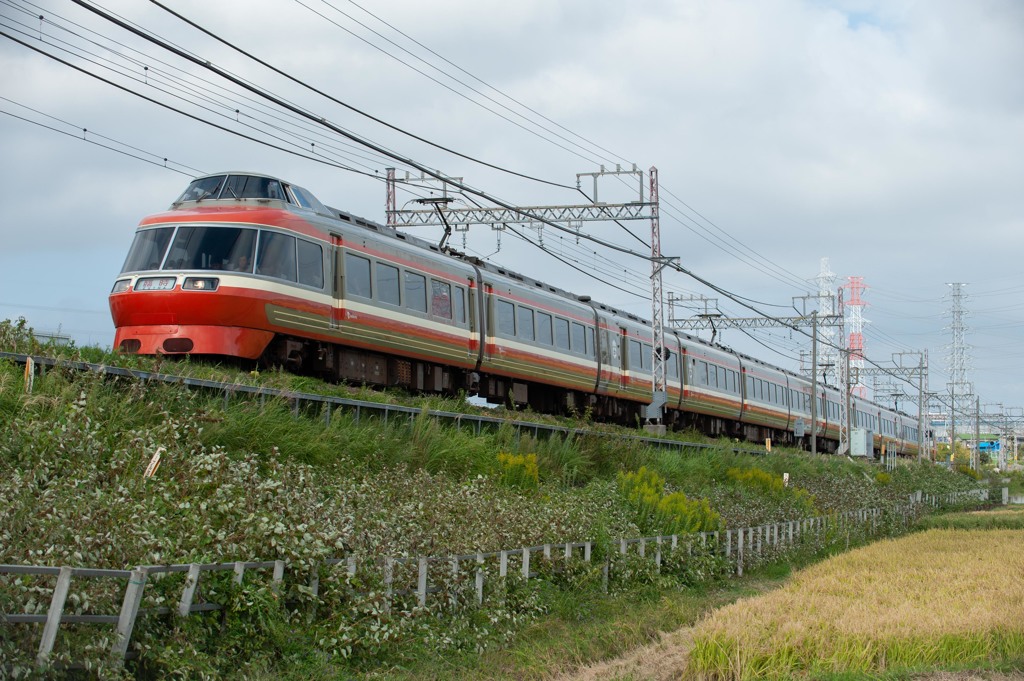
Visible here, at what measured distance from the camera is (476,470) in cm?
1678

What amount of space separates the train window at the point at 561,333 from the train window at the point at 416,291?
6.57 m

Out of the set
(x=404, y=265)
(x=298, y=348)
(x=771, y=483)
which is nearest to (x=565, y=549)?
(x=298, y=348)

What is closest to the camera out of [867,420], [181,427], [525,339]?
[181,427]

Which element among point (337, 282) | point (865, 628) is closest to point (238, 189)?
point (337, 282)

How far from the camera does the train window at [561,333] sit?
27422mm

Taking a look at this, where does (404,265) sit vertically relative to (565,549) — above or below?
above

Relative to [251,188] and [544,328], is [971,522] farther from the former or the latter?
[251,188]

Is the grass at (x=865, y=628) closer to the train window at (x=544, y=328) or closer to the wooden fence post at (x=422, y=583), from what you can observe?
the wooden fence post at (x=422, y=583)

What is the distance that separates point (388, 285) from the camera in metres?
20.2

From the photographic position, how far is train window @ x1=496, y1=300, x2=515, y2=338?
24.5 meters

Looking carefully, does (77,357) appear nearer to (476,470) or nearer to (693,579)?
(476,470)

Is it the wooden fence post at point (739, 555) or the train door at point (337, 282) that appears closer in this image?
the wooden fence post at point (739, 555)

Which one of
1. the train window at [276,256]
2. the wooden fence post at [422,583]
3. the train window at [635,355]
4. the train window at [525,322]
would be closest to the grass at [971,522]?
the train window at [635,355]

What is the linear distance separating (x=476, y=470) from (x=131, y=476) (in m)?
7.23
